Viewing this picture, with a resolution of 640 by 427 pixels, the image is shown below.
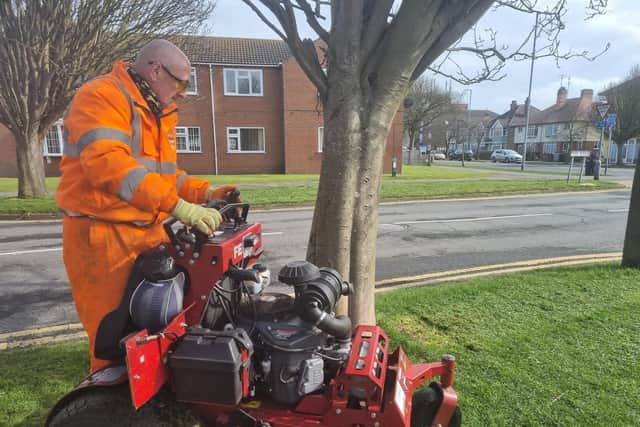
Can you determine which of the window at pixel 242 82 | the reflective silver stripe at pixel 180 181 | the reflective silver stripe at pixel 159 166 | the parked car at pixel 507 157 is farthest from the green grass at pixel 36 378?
the parked car at pixel 507 157

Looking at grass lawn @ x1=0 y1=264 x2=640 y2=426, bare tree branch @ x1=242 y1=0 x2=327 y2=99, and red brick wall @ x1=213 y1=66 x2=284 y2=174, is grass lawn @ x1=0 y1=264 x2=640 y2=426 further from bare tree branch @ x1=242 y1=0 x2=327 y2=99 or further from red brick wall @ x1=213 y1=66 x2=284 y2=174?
red brick wall @ x1=213 y1=66 x2=284 y2=174

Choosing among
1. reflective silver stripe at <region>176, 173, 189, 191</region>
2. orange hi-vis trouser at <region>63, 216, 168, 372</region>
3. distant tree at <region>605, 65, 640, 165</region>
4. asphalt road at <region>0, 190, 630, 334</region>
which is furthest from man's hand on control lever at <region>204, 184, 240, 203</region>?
distant tree at <region>605, 65, 640, 165</region>

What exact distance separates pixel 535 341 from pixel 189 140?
22.7 meters

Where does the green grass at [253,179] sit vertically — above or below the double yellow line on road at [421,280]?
above

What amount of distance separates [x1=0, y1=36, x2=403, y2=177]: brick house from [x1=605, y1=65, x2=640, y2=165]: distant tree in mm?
29773

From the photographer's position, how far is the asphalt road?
16.4 ft

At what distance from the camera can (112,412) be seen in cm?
187

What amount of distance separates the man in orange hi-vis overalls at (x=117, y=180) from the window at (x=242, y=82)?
22661 millimetres

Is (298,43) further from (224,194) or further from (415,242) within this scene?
(415,242)

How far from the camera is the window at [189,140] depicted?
23.5 meters

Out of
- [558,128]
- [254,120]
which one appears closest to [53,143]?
[254,120]

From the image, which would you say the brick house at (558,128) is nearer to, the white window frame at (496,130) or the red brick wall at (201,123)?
the white window frame at (496,130)

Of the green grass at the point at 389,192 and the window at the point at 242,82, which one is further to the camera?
the window at the point at 242,82

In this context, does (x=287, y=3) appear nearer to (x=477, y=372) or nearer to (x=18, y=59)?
(x=477, y=372)
